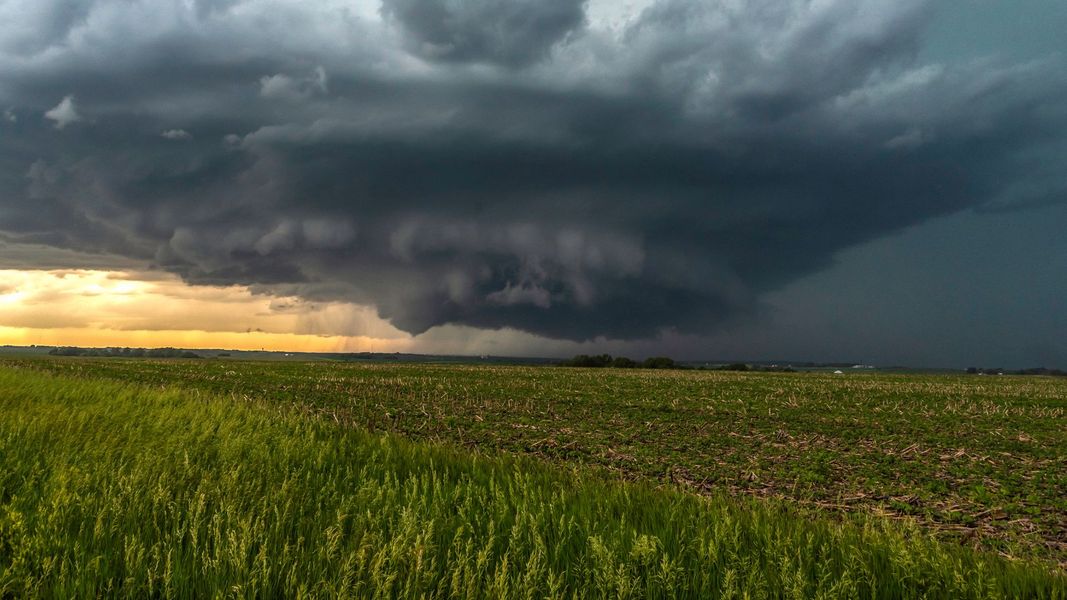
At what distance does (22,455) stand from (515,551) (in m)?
8.16

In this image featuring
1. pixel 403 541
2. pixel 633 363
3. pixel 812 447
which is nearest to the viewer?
pixel 403 541

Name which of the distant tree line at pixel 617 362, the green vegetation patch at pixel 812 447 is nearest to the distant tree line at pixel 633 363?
the distant tree line at pixel 617 362

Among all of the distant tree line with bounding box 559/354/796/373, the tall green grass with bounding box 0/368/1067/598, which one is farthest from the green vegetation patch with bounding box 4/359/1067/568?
the distant tree line with bounding box 559/354/796/373

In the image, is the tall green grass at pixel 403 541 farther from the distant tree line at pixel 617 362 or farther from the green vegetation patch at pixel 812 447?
the distant tree line at pixel 617 362

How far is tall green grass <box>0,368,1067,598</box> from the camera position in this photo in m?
4.31

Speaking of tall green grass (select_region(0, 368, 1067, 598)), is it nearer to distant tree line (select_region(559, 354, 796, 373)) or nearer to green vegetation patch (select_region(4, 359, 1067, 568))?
green vegetation patch (select_region(4, 359, 1067, 568))

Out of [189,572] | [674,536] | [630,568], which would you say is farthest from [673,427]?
[189,572]

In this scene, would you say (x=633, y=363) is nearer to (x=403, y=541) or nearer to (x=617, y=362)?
(x=617, y=362)

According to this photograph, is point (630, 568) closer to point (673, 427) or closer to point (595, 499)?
point (595, 499)

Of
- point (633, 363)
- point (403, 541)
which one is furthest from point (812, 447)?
point (633, 363)

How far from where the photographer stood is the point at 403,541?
15.4ft

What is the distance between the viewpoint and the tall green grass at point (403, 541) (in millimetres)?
4309

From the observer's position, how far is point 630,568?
4.72m

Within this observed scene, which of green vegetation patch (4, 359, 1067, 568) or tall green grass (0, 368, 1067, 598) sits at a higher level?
tall green grass (0, 368, 1067, 598)
